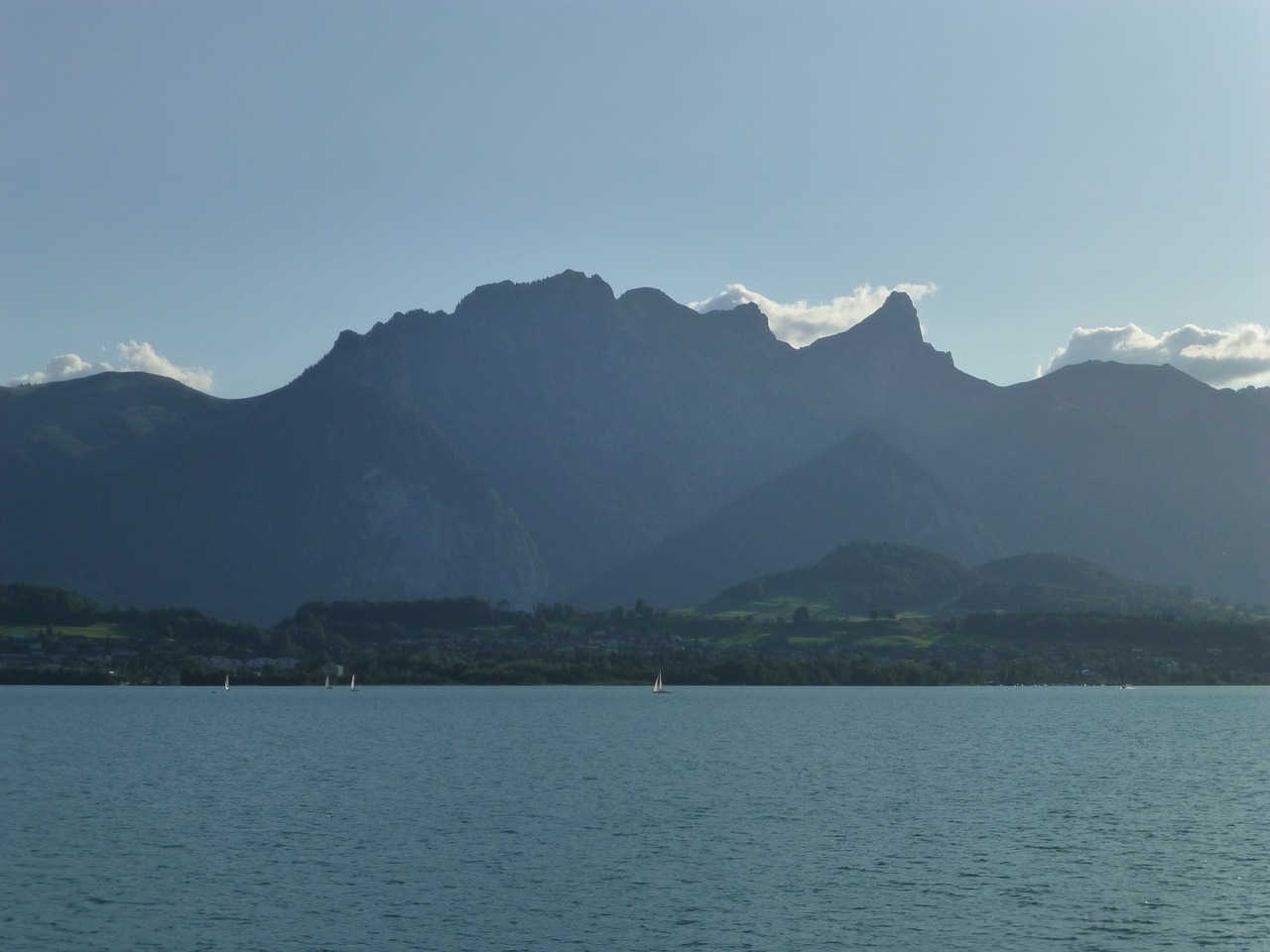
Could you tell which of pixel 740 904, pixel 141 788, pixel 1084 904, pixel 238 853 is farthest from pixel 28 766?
pixel 1084 904

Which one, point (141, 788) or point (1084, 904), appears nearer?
point (1084, 904)

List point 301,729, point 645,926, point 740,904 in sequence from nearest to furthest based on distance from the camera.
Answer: point 645,926
point 740,904
point 301,729

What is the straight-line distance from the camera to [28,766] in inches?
5089

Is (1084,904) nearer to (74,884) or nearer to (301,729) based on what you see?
(74,884)

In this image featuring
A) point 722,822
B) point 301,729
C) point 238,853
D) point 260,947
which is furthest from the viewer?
point 301,729

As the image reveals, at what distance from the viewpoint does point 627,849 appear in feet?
273

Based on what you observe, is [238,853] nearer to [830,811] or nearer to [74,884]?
[74,884]

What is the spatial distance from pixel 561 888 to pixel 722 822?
24.8 metres

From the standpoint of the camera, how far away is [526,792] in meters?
111

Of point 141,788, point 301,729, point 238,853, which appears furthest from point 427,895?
point 301,729

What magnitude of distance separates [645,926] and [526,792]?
4935cm

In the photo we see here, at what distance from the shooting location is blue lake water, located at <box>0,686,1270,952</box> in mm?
62625

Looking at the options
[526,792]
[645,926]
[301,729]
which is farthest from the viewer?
[301,729]

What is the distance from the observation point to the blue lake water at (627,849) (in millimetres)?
62625
